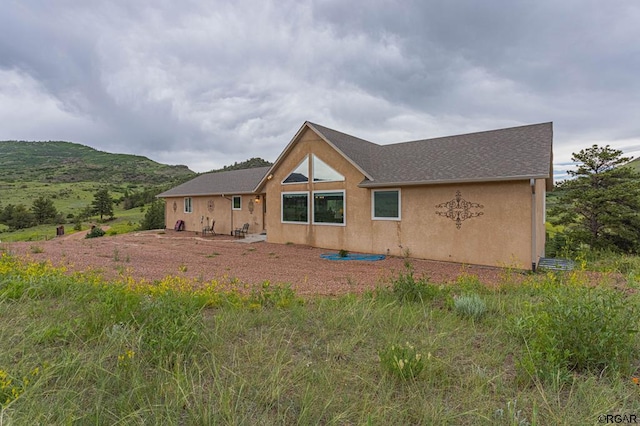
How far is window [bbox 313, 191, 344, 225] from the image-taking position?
13.0m

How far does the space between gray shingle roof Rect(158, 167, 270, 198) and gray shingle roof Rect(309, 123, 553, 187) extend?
25.5 feet

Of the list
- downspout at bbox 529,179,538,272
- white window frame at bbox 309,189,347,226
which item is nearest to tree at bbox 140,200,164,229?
white window frame at bbox 309,189,347,226

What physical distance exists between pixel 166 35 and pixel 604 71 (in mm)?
17508

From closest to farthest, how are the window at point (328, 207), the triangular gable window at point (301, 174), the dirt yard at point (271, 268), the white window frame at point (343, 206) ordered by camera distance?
1. the dirt yard at point (271, 268)
2. the white window frame at point (343, 206)
3. the window at point (328, 207)
4. the triangular gable window at point (301, 174)

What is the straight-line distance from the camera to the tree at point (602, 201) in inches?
463

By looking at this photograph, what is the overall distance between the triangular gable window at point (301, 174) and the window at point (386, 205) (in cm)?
359

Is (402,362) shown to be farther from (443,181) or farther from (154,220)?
(154,220)

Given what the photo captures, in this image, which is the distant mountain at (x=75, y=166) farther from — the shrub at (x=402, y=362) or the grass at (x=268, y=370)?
the shrub at (x=402, y=362)

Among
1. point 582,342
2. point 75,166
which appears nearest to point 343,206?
point 582,342

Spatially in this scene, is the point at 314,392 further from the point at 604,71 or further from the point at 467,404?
the point at 604,71

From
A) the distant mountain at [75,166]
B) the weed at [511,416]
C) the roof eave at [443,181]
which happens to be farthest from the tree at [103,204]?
the weed at [511,416]

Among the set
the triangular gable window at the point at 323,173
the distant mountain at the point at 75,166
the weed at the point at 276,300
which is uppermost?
the distant mountain at the point at 75,166

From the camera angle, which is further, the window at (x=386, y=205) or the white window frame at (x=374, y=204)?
the window at (x=386, y=205)

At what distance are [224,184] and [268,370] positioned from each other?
793 inches
